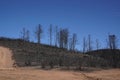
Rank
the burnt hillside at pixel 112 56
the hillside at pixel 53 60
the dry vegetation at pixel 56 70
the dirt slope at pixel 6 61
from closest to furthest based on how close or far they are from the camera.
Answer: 1. the dry vegetation at pixel 56 70
2. the hillside at pixel 53 60
3. the dirt slope at pixel 6 61
4. the burnt hillside at pixel 112 56

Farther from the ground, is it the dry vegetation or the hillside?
the hillside

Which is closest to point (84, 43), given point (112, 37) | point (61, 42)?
point (61, 42)

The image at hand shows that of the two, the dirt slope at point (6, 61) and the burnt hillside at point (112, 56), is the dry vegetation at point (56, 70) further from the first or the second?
the burnt hillside at point (112, 56)

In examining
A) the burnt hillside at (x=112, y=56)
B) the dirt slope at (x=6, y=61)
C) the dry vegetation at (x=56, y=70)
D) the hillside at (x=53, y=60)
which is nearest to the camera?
the dry vegetation at (x=56, y=70)

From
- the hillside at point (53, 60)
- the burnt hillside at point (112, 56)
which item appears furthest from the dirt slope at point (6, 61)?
the burnt hillside at point (112, 56)

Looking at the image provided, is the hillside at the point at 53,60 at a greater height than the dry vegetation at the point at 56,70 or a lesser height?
greater

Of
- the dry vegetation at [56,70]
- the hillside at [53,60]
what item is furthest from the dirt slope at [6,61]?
the hillside at [53,60]

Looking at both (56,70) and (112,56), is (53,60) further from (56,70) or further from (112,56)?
(112,56)

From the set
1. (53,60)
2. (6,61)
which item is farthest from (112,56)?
(6,61)

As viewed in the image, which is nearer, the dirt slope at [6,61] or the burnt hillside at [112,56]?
the dirt slope at [6,61]

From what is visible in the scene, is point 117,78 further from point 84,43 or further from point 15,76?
point 84,43

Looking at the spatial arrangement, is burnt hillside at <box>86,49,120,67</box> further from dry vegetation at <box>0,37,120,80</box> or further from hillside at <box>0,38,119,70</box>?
dry vegetation at <box>0,37,120,80</box>

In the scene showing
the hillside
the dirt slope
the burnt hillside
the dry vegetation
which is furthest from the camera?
the burnt hillside

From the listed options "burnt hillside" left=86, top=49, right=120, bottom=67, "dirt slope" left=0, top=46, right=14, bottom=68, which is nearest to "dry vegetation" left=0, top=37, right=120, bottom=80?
"dirt slope" left=0, top=46, right=14, bottom=68
